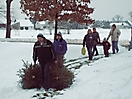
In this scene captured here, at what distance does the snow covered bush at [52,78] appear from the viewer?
28.3 feet

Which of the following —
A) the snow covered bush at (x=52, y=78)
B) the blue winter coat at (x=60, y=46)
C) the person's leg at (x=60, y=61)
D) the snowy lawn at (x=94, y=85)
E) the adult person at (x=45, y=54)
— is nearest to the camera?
the snowy lawn at (x=94, y=85)

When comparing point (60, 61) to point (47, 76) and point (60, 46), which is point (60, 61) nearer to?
point (60, 46)

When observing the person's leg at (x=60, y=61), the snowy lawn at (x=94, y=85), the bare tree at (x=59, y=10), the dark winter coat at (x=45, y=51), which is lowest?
the snowy lawn at (x=94, y=85)

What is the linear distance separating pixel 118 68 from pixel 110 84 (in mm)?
2641

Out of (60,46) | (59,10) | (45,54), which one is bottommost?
(45,54)

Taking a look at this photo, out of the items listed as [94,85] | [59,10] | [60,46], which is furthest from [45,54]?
[59,10]

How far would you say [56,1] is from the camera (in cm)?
1833

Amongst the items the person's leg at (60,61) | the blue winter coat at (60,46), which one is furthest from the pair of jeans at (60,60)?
the blue winter coat at (60,46)

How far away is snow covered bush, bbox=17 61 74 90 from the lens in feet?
28.3

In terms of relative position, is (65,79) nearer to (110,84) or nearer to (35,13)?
(110,84)

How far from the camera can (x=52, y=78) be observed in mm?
8680

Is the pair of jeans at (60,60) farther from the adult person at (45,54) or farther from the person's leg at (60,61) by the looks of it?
the adult person at (45,54)

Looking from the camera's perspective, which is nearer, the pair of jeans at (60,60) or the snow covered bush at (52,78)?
the snow covered bush at (52,78)

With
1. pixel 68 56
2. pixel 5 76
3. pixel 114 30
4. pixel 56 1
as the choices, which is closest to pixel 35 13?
pixel 56 1
